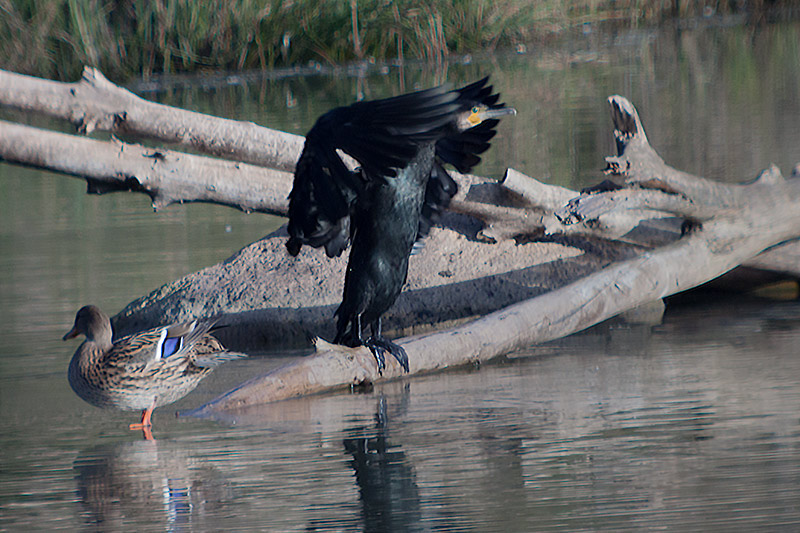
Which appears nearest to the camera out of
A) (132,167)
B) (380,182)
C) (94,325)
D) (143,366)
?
(143,366)

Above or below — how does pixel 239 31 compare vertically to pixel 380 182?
above

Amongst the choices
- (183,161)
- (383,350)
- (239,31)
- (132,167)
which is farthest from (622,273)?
(239,31)

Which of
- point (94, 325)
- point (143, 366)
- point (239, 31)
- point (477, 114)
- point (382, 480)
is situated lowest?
point (382, 480)

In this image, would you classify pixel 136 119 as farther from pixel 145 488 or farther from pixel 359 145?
pixel 145 488

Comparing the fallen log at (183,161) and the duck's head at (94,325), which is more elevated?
the fallen log at (183,161)

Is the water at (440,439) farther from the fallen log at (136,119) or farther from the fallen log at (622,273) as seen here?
the fallen log at (136,119)

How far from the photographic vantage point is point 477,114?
4.04m

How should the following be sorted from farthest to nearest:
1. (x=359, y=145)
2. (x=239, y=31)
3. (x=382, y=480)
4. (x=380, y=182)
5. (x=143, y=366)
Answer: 1. (x=239, y=31)
2. (x=380, y=182)
3. (x=143, y=366)
4. (x=359, y=145)
5. (x=382, y=480)

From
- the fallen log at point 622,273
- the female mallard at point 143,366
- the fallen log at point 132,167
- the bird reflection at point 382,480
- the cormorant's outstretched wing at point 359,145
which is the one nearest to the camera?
the bird reflection at point 382,480

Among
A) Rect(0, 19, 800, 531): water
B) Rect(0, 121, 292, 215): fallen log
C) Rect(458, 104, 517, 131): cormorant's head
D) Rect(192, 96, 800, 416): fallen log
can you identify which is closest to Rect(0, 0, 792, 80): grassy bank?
Rect(0, 19, 800, 531): water

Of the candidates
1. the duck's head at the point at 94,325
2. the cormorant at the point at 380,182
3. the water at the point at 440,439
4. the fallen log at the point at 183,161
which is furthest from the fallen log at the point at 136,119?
the duck's head at the point at 94,325

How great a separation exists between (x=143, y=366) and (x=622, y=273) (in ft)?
6.00

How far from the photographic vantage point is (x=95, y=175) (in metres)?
5.18

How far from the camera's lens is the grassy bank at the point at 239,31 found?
1436 centimetres
